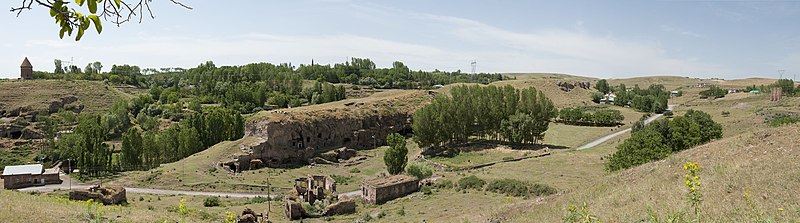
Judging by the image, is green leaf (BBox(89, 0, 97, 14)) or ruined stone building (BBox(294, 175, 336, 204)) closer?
green leaf (BBox(89, 0, 97, 14))

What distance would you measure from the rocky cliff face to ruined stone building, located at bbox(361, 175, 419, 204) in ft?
75.0

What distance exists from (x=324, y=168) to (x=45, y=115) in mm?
67175

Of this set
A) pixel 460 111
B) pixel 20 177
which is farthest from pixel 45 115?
pixel 460 111

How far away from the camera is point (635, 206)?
43.0ft

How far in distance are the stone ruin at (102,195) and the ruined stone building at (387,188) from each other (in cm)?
1780

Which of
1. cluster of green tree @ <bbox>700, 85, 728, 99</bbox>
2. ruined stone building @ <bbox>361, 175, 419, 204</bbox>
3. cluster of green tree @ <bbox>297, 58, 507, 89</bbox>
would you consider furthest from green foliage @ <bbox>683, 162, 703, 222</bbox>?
cluster of green tree @ <bbox>700, 85, 728, 99</bbox>

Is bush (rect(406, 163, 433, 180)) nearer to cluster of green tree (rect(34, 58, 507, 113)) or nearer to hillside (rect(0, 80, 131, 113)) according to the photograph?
cluster of green tree (rect(34, 58, 507, 113))

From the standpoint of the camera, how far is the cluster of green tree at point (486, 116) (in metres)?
59.8

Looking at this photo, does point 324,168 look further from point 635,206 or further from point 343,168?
point 635,206

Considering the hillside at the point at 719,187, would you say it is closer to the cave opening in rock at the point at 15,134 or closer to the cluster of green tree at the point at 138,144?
the cluster of green tree at the point at 138,144

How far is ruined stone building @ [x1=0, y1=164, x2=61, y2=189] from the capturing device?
45.5 meters

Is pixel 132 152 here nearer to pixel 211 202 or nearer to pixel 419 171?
pixel 211 202

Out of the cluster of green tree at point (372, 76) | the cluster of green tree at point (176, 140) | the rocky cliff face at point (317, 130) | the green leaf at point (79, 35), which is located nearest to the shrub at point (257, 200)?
the rocky cliff face at point (317, 130)

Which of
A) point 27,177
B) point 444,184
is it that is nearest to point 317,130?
point 444,184
